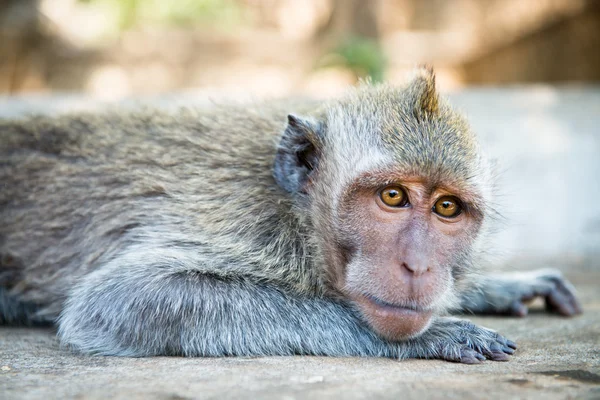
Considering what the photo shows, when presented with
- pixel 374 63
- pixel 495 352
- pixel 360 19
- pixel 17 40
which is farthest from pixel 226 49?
pixel 495 352

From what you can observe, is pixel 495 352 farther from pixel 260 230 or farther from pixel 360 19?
pixel 360 19

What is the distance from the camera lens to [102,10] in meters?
15.0

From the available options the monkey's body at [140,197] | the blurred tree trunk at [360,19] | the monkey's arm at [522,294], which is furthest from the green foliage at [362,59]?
the monkey's body at [140,197]

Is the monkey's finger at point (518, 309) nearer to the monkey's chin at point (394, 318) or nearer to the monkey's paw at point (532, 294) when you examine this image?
the monkey's paw at point (532, 294)

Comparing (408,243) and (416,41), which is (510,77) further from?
(408,243)

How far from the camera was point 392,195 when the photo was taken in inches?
136

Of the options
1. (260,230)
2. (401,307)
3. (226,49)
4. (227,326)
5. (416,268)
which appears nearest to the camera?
(416,268)

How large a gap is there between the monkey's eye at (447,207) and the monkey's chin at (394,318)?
0.55 metres

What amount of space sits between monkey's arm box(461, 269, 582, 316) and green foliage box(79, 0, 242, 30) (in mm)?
12358

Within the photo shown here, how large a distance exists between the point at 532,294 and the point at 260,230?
7.23 ft

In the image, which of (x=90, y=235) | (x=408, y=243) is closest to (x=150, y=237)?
(x=90, y=235)

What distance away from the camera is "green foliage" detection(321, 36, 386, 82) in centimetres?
1103

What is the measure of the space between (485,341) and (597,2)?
7.75 metres

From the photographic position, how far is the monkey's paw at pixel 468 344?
3338mm
